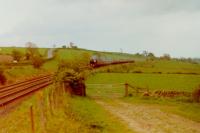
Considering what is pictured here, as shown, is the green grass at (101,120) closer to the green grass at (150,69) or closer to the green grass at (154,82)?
the green grass at (154,82)

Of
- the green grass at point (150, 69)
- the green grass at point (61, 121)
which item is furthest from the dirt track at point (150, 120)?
the green grass at point (150, 69)

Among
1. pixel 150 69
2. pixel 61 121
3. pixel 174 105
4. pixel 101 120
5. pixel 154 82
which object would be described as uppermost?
pixel 150 69

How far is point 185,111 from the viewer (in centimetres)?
2622

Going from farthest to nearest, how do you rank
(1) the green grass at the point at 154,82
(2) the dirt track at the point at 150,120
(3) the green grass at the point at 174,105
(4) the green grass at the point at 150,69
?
1. (4) the green grass at the point at 150,69
2. (1) the green grass at the point at 154,82
3. (3) the green grass at the point at 174,105
4. (2) the dirt track at the point at 150,120

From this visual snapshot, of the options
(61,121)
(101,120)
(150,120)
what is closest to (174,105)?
(150,120)

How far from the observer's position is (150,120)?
2159 centimetres

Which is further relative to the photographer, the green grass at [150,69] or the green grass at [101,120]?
the green grass at [150,69]

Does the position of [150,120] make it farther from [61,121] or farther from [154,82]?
[154,82]

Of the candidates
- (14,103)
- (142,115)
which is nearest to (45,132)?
(142,115)

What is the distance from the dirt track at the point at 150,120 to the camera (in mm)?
19000

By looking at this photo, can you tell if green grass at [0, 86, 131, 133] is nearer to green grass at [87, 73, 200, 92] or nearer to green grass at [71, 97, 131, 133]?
green grass at [71, 97, 131, 133]

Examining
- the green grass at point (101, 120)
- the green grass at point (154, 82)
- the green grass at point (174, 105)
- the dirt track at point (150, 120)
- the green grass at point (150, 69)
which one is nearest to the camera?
the green grass at point (101, 120)

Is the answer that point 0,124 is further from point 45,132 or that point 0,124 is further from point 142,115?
point 142,115

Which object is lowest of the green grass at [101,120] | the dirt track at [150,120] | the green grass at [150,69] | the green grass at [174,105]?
the green grass at [174,105]
